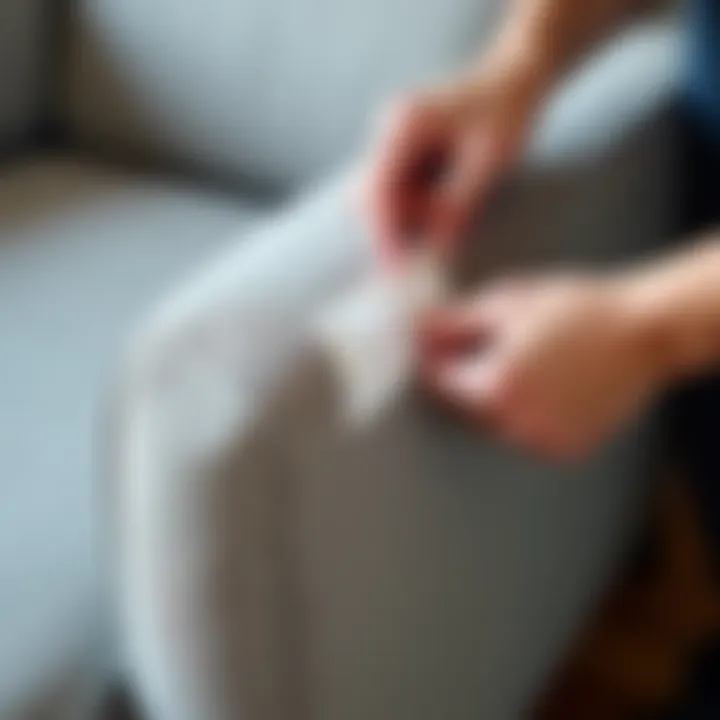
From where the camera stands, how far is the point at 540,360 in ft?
2.31

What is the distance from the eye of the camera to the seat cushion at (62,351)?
0.79 m

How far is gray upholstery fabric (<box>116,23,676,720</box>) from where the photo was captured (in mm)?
664

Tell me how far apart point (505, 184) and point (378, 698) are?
289 mm

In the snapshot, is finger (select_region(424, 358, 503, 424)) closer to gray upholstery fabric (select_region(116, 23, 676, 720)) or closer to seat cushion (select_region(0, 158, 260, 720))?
gray upholstery fabric (select_region(116, 23, 676, 720))

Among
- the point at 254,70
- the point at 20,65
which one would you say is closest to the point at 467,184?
the point at 254,70

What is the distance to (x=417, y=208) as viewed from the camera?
80 centimetres

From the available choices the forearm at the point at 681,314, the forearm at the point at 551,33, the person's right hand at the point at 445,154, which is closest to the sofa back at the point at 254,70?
the forearm at the point at 551,33

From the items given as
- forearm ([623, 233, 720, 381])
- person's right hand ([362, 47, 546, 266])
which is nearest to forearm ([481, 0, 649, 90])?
person's right hand ([362, 47, 546, 266])

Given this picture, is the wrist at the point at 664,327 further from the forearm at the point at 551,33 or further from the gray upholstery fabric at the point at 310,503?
the forearm at the point at 551,33

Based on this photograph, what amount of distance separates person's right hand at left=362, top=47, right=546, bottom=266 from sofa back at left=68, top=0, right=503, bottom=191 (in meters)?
0.23

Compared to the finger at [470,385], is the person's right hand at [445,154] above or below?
above

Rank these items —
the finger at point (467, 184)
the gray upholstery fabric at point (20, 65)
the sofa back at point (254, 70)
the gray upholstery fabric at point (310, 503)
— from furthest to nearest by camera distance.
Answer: the gray upholstery fabric at point (20, 65) → the sofa back at point (254, 70) → the finger at point (467, 184) → the gray upholstery fabric at point (310, 503)

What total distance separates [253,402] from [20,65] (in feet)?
2.52

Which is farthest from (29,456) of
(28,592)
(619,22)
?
(619,22)
